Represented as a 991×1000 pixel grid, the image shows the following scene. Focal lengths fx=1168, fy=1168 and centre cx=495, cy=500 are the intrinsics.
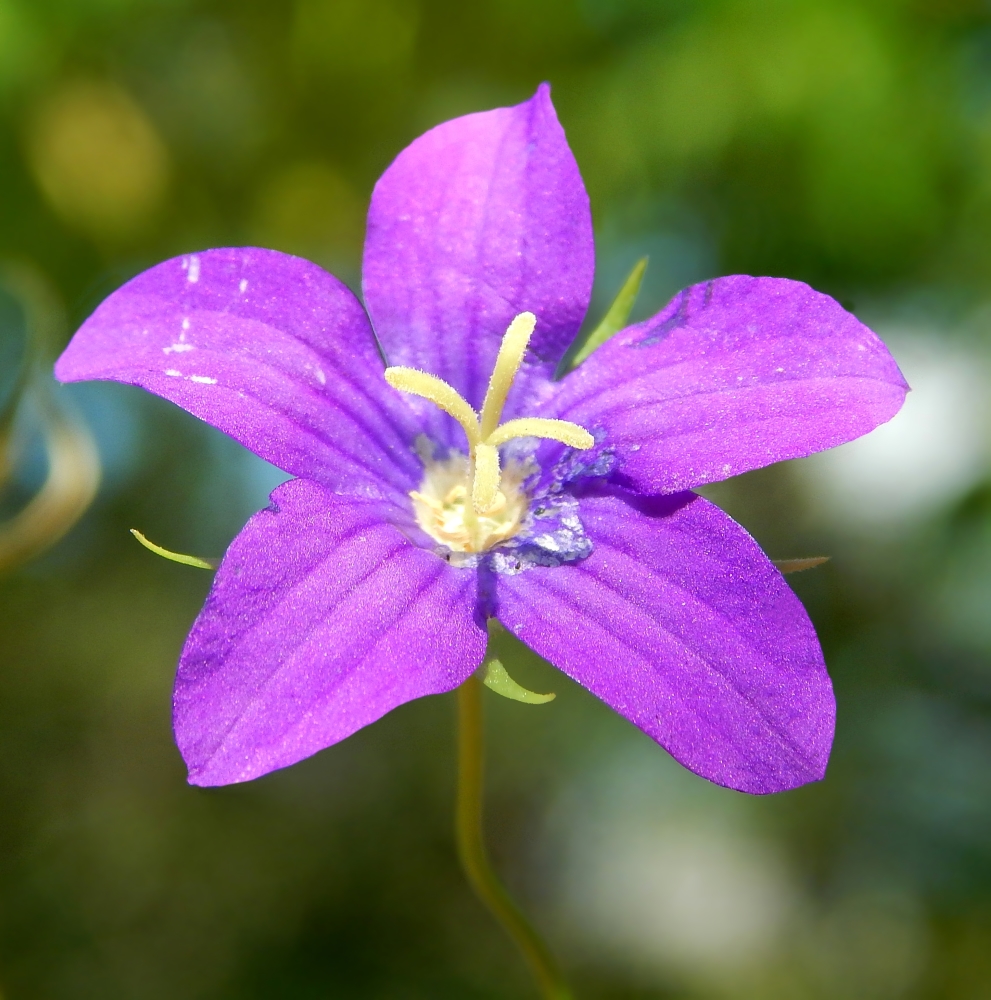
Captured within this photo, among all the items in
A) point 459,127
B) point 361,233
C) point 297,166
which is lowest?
point 361,233

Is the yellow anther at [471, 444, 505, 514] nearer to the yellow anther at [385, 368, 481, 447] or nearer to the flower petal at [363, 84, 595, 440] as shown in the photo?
the yellow anther at [385, 368, 481, 447]

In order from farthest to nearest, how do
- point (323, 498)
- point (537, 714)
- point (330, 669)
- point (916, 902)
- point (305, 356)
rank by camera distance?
1. point (537, 714)
2. point (916, 902)
3. point (305, 356)
4. point (323, 498)
5. point (330, 669)

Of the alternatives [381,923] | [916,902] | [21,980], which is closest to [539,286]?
[381,923]

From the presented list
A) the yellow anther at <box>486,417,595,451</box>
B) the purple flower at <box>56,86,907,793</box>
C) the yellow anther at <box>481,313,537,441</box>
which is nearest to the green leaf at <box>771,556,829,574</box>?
the purple flower at <box>56,86,907,793</box>

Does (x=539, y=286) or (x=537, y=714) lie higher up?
(x=539, y=286)

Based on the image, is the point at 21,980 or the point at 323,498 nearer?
the point at 323,498

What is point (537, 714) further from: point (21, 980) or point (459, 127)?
point (459, 127)

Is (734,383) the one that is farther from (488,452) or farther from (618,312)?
(488,452)
